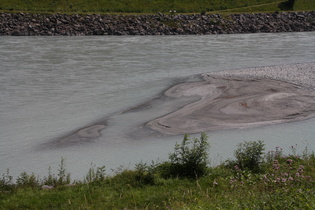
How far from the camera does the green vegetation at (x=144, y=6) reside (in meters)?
64.5

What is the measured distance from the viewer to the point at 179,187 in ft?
35.9

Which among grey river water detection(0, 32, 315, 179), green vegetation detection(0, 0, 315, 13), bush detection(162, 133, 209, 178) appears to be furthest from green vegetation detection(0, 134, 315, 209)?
green vegetation detection(0, 0, 315, 13)

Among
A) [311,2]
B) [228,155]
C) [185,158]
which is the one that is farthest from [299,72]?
[311,2]

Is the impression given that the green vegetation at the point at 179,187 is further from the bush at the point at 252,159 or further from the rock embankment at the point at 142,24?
the rock embankment at the point at 142,24

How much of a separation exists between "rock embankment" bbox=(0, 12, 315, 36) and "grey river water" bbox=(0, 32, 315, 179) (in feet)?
28.8

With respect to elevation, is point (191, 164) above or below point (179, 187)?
above

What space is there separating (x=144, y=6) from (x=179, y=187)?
6045 cm

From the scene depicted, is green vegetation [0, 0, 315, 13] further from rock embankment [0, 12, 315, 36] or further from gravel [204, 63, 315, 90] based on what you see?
gravel [204, 63, 315, 90]

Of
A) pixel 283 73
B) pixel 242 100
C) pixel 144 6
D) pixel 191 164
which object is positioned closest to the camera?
pixel 191 164

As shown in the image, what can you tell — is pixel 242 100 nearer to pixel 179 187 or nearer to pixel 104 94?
pixel 104 94

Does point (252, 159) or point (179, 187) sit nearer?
point (179, 187)

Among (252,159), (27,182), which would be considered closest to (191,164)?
(252,159)

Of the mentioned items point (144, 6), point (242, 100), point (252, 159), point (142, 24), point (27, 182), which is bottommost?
point (242, 100)

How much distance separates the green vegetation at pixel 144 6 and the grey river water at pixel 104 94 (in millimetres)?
19270
